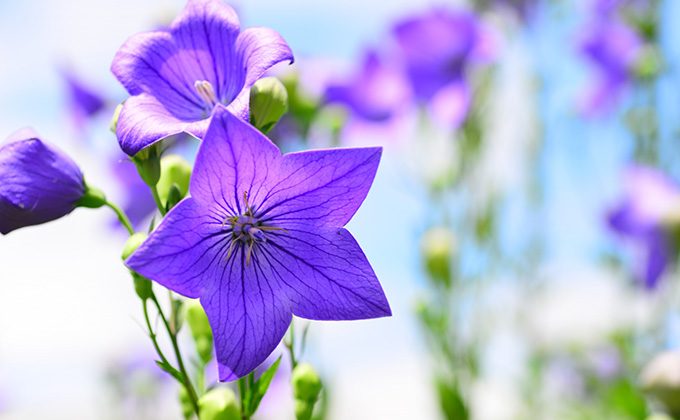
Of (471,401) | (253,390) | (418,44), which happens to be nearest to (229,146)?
(253,390)

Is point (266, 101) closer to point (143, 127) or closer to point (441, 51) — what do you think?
point (143, 127)

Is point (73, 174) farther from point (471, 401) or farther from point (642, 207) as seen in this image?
point (642, 207)

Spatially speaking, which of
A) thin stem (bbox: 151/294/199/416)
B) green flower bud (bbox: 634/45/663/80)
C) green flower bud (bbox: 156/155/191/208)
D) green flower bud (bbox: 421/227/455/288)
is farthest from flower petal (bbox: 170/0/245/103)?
green flower bud (bbox: 634/45/663/80)

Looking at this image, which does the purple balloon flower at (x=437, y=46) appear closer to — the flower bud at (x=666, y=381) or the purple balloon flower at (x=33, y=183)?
the flower bud at (x=666, y=381)

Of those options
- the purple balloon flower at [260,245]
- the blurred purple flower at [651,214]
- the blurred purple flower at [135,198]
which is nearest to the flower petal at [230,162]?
the purple balloon flower at [260,245]

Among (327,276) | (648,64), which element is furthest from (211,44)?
(648,64)

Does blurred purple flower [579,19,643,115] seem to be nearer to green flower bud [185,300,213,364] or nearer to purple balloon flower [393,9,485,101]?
purple balloon flower [393,9,485,101]
